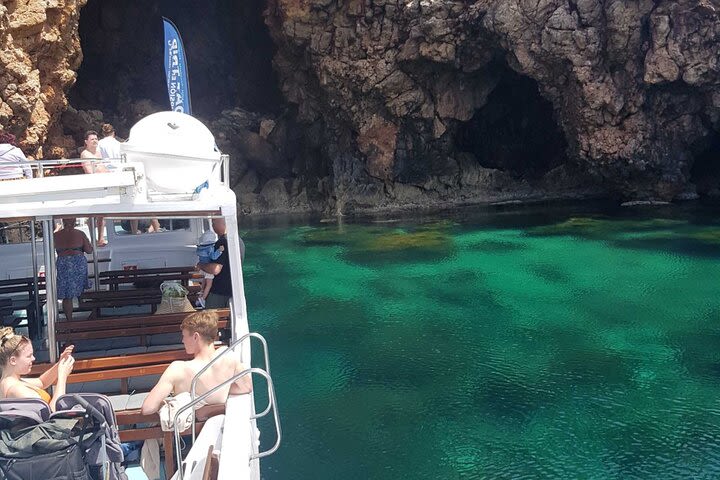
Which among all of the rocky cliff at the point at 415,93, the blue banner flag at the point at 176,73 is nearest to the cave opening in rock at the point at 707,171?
the rocky cliff at the point at 415,93

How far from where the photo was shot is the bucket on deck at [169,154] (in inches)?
193

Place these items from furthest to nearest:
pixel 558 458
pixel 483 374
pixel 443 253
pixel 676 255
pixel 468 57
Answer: pixel 468 57 < pixel 443 253 < pixel 676 255 < pixel 483 374 < pixel 558 458

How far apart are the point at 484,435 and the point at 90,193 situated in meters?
5.49

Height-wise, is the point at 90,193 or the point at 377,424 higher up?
the point at 90,193

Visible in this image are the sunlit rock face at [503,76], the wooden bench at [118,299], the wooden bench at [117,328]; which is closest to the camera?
the wooden bench at [117,328]

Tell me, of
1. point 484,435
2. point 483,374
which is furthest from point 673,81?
point 484,435

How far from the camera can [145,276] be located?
824 cm

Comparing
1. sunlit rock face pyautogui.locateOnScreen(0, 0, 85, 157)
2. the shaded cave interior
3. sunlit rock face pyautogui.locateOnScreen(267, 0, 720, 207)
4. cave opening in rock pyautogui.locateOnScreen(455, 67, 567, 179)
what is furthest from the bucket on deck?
cave opening in rock pyautogui.locateOnScreen(455, 67, 567, 179)

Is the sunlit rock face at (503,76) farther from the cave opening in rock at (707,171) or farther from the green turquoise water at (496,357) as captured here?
the green turquoise water at (496,357)

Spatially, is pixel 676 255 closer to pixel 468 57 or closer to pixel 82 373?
pixel 468 57

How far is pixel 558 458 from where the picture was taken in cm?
709

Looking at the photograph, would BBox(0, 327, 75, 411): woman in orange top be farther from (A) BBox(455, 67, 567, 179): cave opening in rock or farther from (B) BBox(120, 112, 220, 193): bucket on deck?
(A) BBox(455, 67, 567, 179): cave opening in rock

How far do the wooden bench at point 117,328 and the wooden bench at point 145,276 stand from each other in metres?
2.09

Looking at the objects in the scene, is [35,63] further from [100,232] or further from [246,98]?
[246,98]
